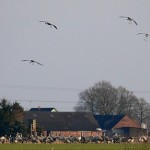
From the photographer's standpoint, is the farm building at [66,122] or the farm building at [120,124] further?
the farm building at [120,124]

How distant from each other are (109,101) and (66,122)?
16.4 meters

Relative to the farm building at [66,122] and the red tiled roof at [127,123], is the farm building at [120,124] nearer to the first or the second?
the red tiled roof at [127,123]

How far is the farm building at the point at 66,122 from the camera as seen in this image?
14238 centimetres

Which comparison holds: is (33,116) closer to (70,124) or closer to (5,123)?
(70,124)

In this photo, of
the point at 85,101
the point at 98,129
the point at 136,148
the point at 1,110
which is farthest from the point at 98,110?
the point at 136,148

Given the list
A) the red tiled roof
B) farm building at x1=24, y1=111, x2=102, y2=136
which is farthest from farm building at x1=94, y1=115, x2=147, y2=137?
farm building at x1=24, y1=111, x2=102, y2=136

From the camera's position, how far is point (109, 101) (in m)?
161

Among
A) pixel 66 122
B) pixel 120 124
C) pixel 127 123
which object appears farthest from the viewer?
pixel 120 124

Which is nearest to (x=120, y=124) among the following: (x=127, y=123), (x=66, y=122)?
(x=127, y=123)

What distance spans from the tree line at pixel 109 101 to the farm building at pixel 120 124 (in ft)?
9.64

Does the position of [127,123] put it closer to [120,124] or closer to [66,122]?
[120,124]

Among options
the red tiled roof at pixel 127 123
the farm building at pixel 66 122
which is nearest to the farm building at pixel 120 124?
the red tiled roof at pixel 127 123

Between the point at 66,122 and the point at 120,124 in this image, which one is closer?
the point at 66,122

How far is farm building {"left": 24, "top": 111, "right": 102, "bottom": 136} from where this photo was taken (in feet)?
467
